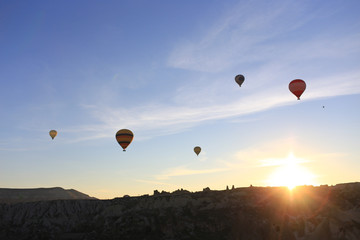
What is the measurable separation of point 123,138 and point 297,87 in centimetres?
3593

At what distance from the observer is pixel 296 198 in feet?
231

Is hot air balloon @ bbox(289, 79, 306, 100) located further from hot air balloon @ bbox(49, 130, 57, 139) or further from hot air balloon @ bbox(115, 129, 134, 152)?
hot air balloon @ bbox(49, 130, 57, 139)

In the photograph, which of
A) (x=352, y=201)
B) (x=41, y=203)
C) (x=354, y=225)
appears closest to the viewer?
(x=354, y=225)

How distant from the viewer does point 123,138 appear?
7650 cm

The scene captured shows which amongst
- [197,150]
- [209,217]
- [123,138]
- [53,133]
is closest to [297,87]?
[209,217]

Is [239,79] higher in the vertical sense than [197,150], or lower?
higher

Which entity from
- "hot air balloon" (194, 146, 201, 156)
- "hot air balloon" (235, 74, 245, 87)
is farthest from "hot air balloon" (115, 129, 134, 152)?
"hot air balloon" (235, 74, 245, 87)

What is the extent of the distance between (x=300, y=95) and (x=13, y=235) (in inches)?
2471

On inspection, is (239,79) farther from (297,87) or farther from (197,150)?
(197,150)

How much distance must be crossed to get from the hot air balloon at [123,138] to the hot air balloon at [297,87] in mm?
34129

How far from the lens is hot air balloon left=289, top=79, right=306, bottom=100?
62.6 meters

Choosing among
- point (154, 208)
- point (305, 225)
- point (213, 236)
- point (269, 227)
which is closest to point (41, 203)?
point (154, 208)

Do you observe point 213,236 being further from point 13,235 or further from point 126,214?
point 13,235

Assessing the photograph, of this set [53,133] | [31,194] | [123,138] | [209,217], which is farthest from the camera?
[31,194]
